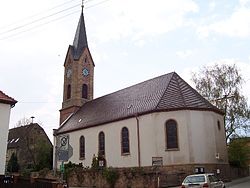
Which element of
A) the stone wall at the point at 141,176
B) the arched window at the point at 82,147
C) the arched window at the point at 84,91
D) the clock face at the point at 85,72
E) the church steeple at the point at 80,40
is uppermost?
the church steeple at the point at 80,40

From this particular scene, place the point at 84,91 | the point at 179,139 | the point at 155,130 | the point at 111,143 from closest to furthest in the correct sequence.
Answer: the point at 179,139 < the point at 155,130 < the point at 111,143 < the point at 84,91

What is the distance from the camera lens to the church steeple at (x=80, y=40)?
157ft

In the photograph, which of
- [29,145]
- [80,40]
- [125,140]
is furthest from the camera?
[29,145]

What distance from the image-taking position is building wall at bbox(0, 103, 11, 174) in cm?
2025

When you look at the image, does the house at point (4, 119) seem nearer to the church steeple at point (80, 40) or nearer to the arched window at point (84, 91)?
the arched window at point (84, 91)

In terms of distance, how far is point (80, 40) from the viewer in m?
48.8

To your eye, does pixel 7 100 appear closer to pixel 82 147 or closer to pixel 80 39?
pixel 82 147

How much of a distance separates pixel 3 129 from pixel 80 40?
29.9 m

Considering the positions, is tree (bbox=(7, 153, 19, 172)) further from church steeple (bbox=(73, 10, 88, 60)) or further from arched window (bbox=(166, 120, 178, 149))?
arched window (bbox=(166, 120, 178, 149))

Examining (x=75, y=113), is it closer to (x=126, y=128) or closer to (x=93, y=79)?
(x=93, y=79)

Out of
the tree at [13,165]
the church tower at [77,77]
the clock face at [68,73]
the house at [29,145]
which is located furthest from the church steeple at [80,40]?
the tree at [13,165]

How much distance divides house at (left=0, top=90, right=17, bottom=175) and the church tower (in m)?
23.3

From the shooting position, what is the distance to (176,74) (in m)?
33.7

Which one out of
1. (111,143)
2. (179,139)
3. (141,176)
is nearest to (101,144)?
(111,143)
